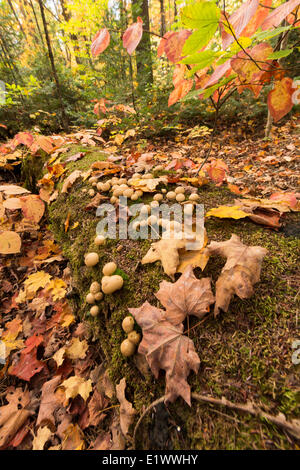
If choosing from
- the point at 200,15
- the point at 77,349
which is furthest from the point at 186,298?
the point at 77,349

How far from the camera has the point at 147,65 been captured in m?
7.29

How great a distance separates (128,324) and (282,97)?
5.59ft

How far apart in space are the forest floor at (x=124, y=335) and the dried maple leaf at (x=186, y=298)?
3 centimetres

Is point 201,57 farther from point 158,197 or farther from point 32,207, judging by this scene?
point 32,207

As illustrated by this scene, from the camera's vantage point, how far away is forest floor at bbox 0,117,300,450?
92 centimetres

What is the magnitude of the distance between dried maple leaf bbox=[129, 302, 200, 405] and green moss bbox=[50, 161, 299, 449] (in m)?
0.05

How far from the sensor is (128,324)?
1.32 meters

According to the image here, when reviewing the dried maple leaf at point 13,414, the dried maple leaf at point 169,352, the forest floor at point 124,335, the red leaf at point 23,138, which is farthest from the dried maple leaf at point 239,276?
the red leaf at point 23,138

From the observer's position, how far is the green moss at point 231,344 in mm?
862

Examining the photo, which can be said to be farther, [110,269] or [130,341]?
[110,269]

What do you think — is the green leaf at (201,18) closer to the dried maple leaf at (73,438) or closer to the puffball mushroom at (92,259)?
the puffball mushroom at (92,259)

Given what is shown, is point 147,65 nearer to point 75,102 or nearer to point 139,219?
point 75,102

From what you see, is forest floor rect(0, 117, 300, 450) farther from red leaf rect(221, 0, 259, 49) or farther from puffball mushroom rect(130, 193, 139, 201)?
red leaf rect(221, 0, 259, 49)
